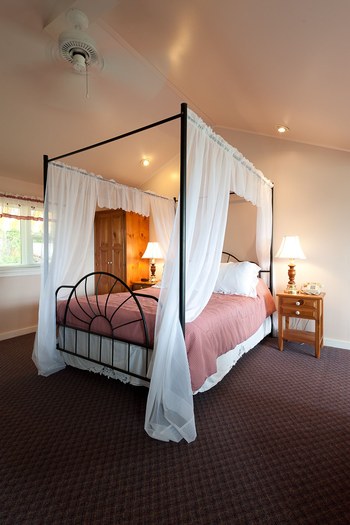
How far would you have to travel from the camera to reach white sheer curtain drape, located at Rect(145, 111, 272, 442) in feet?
5.83

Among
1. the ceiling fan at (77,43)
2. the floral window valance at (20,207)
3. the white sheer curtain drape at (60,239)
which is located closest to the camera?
the ceiling fan at (77,43)

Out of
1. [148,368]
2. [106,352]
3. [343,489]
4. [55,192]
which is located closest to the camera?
[343,489]

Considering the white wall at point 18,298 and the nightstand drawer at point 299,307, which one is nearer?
the nightstand drawer at point 299,307

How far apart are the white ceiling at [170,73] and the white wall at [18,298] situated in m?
0.20

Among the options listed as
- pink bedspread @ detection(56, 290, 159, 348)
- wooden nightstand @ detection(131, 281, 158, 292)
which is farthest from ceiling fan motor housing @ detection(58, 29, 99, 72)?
wooden nightstand @ detection(131, 281, 158, 292)

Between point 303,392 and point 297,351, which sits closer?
point 303,392

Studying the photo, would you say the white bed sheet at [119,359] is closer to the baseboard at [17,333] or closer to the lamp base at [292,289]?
the lamp base at [292,289]

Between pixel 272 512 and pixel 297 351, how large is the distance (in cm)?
232

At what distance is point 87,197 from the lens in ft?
9.93

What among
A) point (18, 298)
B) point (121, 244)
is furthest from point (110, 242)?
point (18, 298)

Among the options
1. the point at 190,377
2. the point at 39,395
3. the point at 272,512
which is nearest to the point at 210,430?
the point at 190,377

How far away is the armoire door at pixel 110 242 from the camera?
451 cm

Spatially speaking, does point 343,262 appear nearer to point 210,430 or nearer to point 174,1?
point 210,430

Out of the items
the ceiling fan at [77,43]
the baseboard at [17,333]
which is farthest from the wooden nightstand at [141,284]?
the ceiling fan at [77,43]
